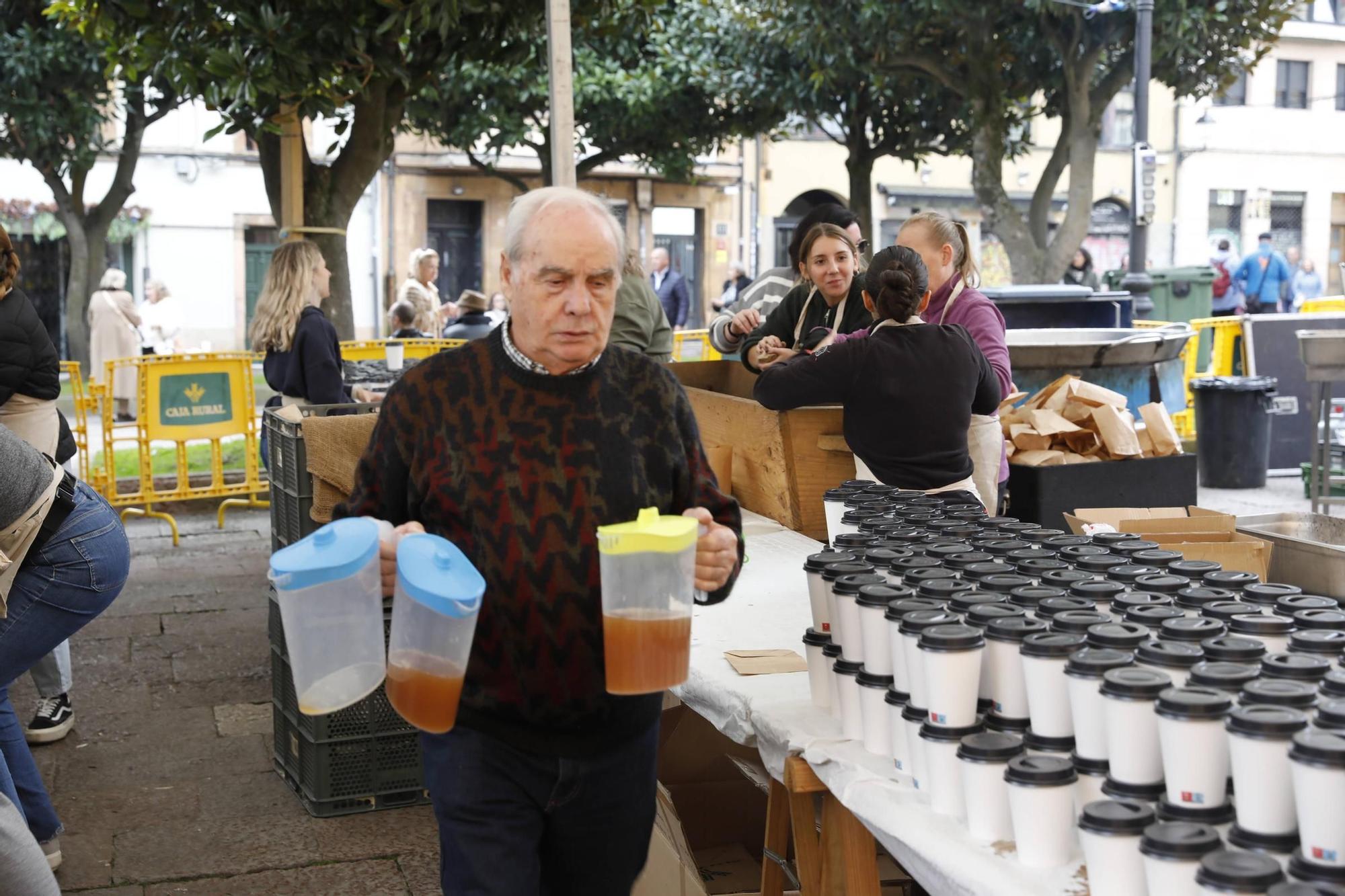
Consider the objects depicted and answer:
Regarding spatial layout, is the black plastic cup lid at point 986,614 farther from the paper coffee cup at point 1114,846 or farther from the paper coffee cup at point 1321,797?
the paper coffee cup at point 1321,797

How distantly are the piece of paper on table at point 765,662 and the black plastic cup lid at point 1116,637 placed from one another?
0.92 metres

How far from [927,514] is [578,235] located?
1.28 metres

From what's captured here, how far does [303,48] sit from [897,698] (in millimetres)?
6236

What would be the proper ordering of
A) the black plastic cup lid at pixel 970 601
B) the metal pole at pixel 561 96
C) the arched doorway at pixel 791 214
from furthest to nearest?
the arched doorway at pixel 791 214 < the metal pole at pixel 561 96 < the black plastic cup lid at pixel 970 601

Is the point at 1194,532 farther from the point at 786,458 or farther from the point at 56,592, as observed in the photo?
the point at 56,592

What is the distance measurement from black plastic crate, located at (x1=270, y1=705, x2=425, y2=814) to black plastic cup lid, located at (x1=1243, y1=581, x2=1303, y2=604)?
2.82 metres

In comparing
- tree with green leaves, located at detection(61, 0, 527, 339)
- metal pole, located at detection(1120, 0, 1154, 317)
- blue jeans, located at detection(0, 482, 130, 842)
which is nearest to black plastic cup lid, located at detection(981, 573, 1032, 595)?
blue jeans, located at detection(0, 482, 130, 842)

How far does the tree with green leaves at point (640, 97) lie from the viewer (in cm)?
1930

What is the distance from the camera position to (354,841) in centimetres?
423

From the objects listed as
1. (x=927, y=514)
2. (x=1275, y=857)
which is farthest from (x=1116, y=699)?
(x=927, y=514)

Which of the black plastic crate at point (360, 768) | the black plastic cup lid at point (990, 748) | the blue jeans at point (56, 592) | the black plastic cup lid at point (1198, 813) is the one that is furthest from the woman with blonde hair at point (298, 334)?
the black plastic cup lid at point (1198, 813)

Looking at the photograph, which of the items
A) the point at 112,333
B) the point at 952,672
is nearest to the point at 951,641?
the point at 952,672

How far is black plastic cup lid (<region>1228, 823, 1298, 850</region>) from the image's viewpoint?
5.19ft

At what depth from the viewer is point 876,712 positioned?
7.60 feet
